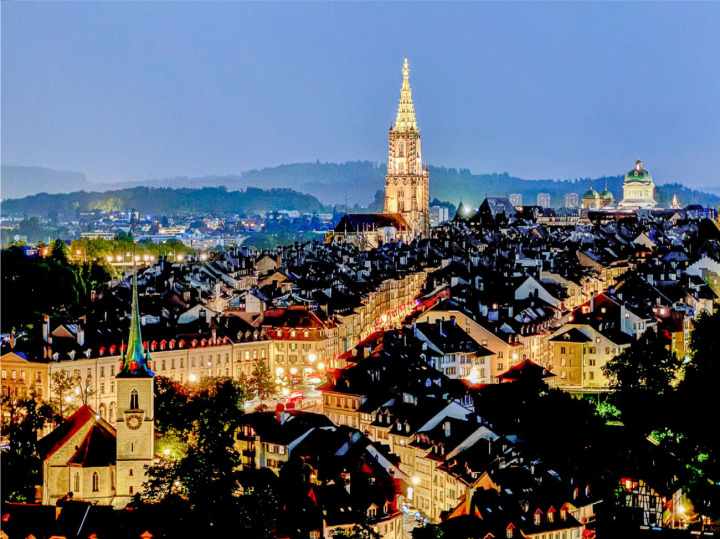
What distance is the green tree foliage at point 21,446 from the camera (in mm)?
27391

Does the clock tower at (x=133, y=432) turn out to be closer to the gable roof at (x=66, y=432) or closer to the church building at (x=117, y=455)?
the church building at (x=117, y=455)

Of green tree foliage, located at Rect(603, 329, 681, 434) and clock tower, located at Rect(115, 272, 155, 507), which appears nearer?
clock tower, located at Rect(115, 272, 155, 507)

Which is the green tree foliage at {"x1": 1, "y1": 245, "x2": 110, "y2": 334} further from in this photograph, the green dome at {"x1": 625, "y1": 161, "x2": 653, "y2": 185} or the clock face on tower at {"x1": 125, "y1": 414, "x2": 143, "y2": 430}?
the green dome at {"x1": 625, "y1": 161, "x2": 653, "y2": 185}

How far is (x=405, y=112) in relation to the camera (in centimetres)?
11894

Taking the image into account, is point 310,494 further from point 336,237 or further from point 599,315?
point 336,237

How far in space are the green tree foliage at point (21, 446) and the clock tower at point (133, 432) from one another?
1943mm

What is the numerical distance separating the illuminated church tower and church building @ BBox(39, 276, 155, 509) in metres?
87.9

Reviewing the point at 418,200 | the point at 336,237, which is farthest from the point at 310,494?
the point at 418,200

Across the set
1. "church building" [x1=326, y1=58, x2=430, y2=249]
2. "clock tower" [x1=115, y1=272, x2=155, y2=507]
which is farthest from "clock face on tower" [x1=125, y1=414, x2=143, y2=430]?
"church building" [x1=326, y1=58, x2=430, y2=249]

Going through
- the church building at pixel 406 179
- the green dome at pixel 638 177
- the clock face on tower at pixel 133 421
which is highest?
the green dome at pixel 638 177

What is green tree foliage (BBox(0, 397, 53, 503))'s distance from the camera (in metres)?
27.4

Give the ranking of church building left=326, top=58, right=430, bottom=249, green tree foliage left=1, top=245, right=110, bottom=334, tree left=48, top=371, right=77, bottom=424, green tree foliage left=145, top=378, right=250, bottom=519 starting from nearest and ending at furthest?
green tree foliage left=145, top=378, right=250, bottom=519
tree left=48, top=371, right=77, bottom=424
green tree foliage left=1, top=245, right=110, bottom=334
church building left=326, top=58, right=430, bottom=249

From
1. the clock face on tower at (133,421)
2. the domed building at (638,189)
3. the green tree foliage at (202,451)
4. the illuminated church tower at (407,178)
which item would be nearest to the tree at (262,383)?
the green tree foliage at (202,451)

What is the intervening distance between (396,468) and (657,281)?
34.7 meters
